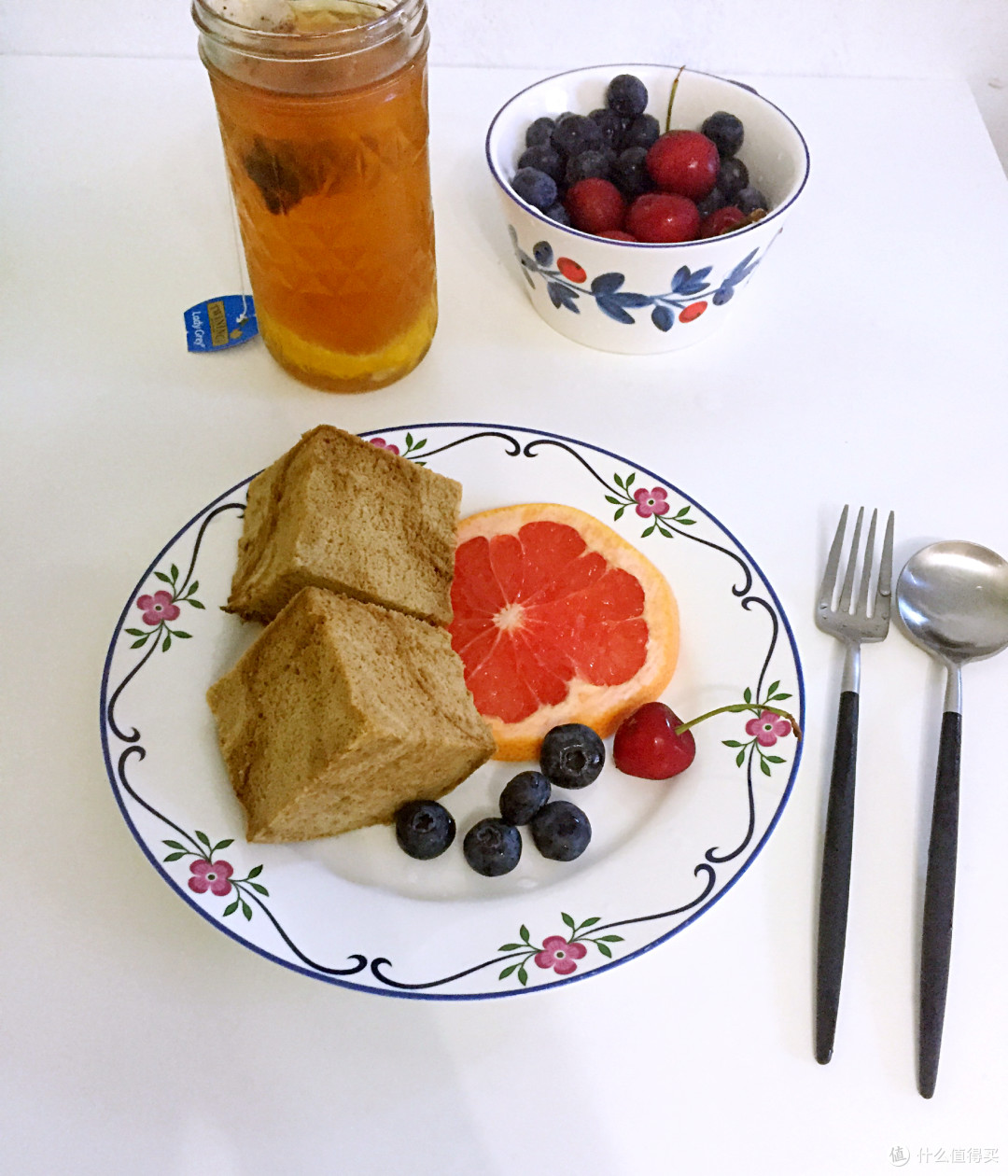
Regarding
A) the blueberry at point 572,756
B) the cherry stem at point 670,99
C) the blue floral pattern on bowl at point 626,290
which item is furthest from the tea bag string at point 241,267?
the blueberry at point 572,756

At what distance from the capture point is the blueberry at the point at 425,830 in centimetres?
84

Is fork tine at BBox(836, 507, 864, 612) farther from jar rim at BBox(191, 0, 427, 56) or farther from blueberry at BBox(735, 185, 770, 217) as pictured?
jar rim at BBox(191, 0, 427, 56)

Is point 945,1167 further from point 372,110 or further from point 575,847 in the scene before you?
point 372,110

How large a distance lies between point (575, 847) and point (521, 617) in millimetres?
261

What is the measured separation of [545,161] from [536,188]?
69 mm

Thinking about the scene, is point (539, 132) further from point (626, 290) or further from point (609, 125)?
point (626, 290)

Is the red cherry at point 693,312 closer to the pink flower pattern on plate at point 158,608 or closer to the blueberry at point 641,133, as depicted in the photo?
the blueberry at point 641,133

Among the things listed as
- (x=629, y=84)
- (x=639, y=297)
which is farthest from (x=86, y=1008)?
(x=629, y=84)

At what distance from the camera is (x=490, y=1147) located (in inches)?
29.4

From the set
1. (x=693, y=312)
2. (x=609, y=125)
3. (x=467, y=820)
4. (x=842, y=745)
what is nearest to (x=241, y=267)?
(x=609, y=125)

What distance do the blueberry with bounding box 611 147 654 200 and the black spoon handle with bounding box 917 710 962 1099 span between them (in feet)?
2.56

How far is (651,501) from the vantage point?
1.06m

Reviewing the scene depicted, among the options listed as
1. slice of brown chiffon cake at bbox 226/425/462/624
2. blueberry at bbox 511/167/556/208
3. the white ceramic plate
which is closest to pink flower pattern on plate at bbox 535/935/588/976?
the white ceramic plate

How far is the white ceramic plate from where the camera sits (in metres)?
0.76
